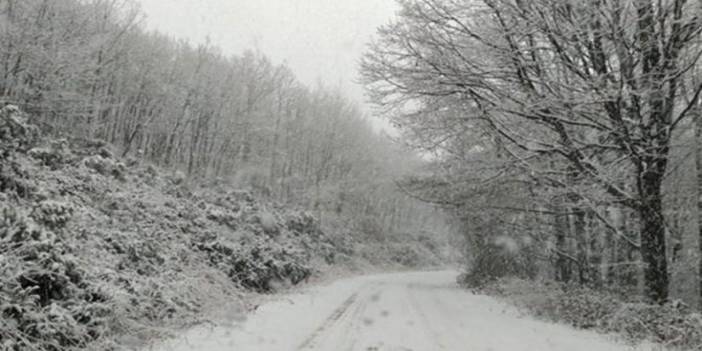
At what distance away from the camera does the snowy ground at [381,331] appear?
711 cm

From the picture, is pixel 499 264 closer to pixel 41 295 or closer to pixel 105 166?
pixel 105 166

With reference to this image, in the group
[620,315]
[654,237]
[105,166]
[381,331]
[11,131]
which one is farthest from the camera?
[105,166]

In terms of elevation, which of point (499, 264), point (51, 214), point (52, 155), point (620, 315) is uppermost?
point (52, 155)

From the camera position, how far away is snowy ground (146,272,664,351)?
7.11 m

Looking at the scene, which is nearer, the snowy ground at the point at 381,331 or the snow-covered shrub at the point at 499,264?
the snowy ground at the point at 381,331

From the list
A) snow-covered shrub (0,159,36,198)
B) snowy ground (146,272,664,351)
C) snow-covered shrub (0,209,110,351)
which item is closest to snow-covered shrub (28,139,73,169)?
snow-covered shrub (0,159,36,198)

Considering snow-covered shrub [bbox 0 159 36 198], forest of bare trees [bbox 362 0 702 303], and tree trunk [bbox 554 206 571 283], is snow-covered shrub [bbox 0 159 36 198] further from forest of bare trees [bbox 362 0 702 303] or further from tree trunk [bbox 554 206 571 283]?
tree trunk [bbox 554 206 571 283]

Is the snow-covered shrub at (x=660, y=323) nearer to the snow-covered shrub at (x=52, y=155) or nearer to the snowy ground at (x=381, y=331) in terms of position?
the snowy ground at (x=381, y=331)

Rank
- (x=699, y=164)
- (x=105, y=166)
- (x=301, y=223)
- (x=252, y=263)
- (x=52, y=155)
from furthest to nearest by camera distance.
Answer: (x=301, y=223) < (x=105, y=166) < (x=252, y=263) < (x=699, y=164) < (x=52, y=155)

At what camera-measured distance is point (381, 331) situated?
27.5 feet

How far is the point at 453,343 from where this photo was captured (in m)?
7.61

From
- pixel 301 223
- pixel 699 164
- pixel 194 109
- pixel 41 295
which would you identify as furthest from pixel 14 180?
pixel 194 109

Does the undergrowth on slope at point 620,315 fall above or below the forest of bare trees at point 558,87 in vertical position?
below

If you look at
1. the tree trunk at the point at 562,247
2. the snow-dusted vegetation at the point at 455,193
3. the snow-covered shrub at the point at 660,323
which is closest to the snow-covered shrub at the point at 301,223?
the snow-dusted vegetation at the point at 455,193
